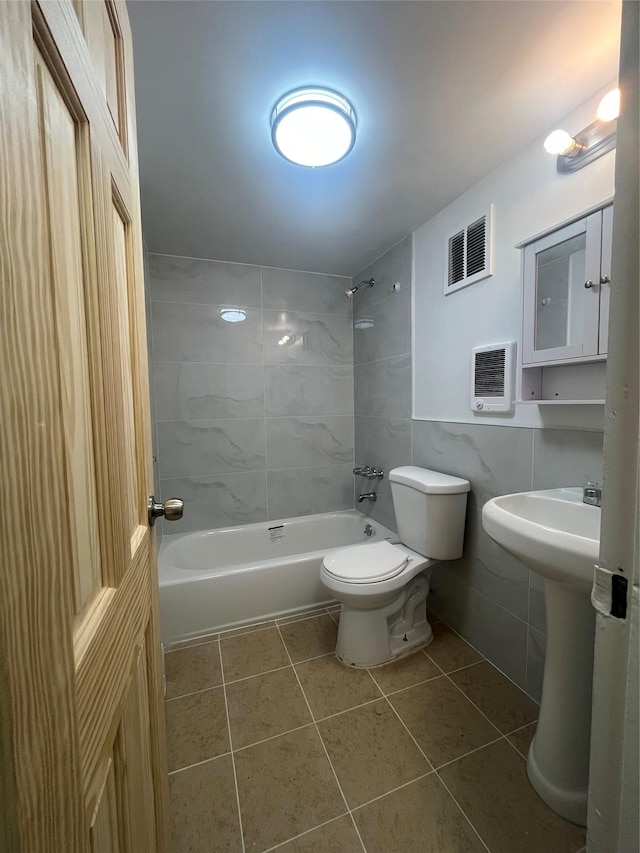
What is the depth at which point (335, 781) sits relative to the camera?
1091 mm

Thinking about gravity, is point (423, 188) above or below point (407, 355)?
above

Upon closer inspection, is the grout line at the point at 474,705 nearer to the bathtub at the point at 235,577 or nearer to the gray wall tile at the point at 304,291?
the bathtub at the point at 235,577

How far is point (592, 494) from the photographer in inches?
42.4

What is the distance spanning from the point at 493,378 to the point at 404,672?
138 cm

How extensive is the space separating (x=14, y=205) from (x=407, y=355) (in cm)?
197

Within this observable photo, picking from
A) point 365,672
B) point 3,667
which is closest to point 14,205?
point 3,667

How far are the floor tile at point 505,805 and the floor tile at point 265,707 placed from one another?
56 centimetres

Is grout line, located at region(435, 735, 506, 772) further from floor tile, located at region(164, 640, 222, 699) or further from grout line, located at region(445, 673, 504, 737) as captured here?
floor tile, located at region(164, 640, 222, 699)

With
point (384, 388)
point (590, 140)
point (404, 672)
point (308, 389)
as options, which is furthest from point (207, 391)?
point (590, 140)

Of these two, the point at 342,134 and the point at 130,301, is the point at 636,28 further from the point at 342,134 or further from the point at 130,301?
the point at 342,134

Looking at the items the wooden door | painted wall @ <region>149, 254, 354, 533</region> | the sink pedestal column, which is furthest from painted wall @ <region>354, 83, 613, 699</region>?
the wooden door

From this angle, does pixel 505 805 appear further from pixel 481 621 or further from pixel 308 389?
pixel 308 389

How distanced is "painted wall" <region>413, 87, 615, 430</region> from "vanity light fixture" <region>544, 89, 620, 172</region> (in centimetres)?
3

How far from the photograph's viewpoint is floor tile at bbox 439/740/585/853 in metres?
0.94
